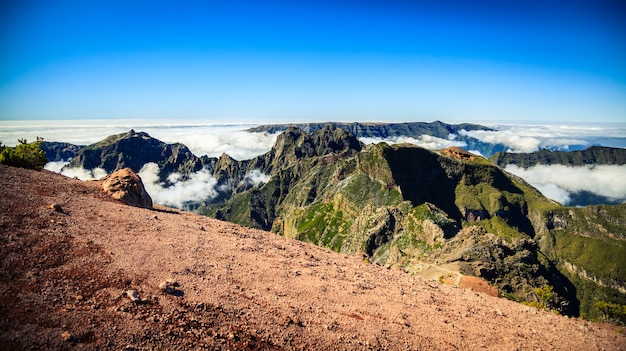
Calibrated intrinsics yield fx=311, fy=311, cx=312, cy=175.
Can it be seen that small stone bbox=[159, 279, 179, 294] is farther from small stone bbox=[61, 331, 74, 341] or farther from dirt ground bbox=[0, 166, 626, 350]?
small stone bbox=[61, 331, 74, 341]

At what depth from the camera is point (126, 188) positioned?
2936 centimetres

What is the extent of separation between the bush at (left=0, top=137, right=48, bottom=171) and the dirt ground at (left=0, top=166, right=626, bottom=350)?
461 inches

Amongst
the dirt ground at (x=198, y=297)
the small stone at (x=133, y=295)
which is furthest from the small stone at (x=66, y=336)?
the small stone at (x=133, y=295)

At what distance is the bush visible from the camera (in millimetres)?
33031

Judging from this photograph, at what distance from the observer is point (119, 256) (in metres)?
16.4

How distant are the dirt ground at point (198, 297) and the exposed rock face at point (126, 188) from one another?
3377mm

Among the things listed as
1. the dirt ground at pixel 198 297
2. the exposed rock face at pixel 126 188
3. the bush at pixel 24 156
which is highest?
the bush at pixel 24 156

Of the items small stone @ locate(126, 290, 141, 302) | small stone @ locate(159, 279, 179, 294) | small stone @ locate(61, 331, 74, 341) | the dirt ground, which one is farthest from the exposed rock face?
small stone @ locate(61, 331, 74, 341)

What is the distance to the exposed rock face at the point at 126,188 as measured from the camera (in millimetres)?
28630

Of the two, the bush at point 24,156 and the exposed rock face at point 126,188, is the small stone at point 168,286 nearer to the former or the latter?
the exposed rock face at point 126,188

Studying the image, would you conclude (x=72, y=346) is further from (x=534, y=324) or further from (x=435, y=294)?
(x=534, y=324)

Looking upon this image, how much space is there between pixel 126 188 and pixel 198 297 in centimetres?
1964

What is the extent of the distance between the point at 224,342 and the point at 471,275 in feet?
204

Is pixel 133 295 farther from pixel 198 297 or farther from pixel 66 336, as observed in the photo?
pixel 66 336
